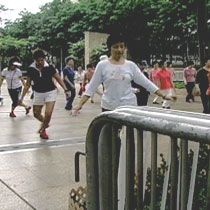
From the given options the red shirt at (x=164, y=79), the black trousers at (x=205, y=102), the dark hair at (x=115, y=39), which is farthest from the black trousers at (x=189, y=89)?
Result: the dark hair at (x=115, y=39)

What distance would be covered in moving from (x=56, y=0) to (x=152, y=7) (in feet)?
62.7

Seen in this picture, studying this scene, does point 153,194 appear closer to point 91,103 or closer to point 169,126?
point 169,126

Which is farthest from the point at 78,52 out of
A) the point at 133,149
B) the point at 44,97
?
the point at 133,149

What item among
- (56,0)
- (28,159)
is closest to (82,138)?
(28,159)

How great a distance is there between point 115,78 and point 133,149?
2743 millimetres

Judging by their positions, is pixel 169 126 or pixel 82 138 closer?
pixel 169 126

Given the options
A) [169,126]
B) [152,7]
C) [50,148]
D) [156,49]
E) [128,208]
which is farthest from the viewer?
[156,49]

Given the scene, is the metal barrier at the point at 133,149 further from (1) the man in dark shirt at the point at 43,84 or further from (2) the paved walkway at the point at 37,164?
(1) the man in dark shirt at the point at 43,84

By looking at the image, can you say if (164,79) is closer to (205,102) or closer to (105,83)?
(205,102)

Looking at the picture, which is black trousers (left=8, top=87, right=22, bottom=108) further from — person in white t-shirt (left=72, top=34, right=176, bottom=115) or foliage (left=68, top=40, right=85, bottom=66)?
foliage (left=68, top=40, right=85, bottom=66)

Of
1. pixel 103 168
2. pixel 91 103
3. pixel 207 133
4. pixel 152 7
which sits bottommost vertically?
pixel 91 103

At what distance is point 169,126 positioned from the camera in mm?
1981

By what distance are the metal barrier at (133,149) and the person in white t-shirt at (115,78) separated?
252 cm

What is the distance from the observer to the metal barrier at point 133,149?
1.97 metres
